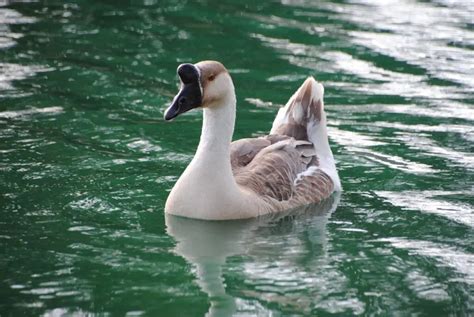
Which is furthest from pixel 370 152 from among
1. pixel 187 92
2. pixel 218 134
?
pixel 187 92

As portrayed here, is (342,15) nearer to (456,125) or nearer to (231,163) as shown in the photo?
(456,125)

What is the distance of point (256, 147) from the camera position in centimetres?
1209

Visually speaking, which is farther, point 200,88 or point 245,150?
point 245,150

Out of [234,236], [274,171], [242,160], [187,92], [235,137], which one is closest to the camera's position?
[187,92]

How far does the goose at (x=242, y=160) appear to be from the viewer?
421 inches

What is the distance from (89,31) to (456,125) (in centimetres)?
747

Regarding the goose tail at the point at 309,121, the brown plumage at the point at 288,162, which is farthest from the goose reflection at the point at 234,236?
the goose tail at the point at 309,121

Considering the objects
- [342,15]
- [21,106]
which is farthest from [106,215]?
[342,15]

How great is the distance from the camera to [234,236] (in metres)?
10.6

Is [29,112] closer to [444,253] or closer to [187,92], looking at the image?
[187,92]

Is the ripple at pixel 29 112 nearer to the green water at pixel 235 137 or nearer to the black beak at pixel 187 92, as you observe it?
the green water at pixel 235 137

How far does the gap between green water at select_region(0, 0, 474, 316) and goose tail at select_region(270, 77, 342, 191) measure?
49cm

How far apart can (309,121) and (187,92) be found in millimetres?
2628

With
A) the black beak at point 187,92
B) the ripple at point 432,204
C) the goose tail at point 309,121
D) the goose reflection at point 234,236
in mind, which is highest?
the black beak at point 187,92
